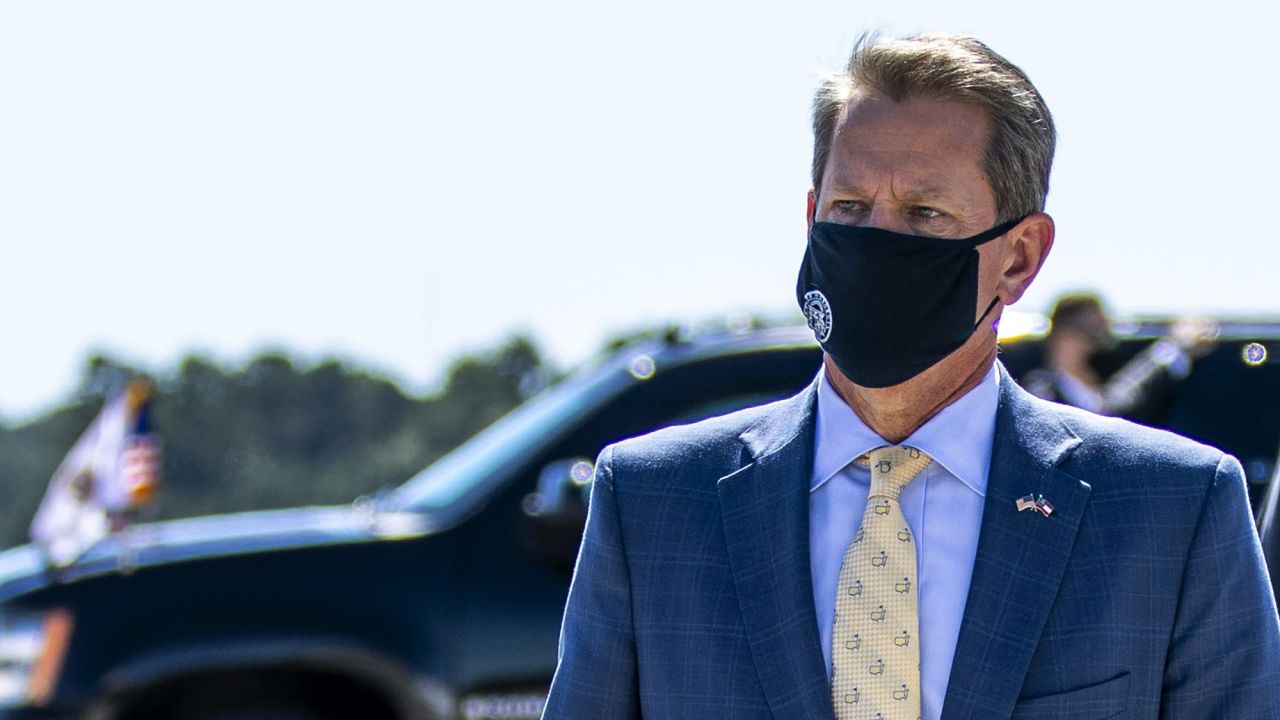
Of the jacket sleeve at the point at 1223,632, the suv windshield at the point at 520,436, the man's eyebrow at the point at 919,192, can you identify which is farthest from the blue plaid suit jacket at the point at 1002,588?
the suv windshield at the point at 520,436

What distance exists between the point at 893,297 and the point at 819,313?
0.38ft

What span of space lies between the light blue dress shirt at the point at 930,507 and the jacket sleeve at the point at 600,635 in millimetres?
238

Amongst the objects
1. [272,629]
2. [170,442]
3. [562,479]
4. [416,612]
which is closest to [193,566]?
[272,629]

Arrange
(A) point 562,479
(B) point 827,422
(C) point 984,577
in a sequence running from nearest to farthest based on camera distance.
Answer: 1. (C) point 984,577
2. (B) point 827,422
3. (A) point 562,479

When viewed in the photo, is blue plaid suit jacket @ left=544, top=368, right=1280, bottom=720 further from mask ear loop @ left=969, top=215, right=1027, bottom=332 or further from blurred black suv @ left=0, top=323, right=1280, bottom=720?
blurred black suv @ left=0, top=323, right=1280, bottom=720

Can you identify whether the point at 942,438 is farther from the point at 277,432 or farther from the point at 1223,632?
the point at 277,432

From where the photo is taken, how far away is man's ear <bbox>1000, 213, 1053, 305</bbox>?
7.40ft

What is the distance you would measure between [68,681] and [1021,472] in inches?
152

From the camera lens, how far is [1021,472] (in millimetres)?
2098

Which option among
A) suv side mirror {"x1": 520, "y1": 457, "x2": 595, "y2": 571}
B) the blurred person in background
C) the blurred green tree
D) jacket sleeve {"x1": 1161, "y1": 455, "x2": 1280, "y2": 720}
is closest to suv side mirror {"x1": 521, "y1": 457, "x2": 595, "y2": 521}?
suv side mirror {"x1": 520, "y1": 457, "x2": 595, "y2": 571}

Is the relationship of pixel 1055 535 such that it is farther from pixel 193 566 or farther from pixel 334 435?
pixel 334 435

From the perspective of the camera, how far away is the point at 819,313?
2.29 m

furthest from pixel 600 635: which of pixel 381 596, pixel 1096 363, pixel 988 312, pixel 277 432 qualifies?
pixel 277 432

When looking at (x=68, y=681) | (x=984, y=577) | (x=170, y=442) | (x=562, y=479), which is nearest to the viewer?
(x=984, y=577)
